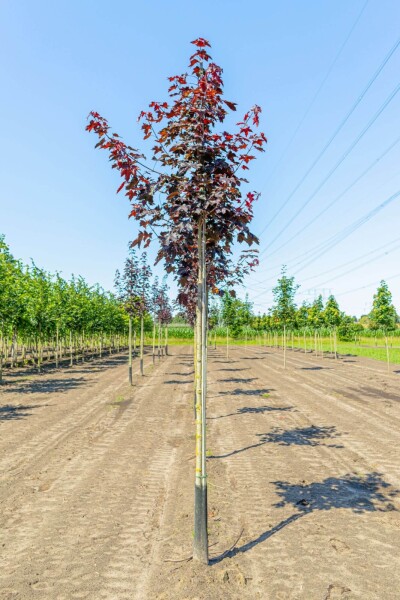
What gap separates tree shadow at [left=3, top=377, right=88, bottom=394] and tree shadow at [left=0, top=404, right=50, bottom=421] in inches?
146

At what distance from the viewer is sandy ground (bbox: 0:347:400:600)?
508 cm

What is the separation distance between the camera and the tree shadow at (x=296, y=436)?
37.1ft

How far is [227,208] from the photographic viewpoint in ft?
18.6

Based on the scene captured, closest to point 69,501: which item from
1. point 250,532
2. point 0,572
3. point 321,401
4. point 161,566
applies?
point 0,572

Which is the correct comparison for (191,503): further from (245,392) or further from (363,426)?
(245,392)

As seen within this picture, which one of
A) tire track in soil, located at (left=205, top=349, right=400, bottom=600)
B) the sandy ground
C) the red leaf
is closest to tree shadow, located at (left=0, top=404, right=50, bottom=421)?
the sandy ground

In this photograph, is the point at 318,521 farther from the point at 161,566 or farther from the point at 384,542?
the point at 161,566

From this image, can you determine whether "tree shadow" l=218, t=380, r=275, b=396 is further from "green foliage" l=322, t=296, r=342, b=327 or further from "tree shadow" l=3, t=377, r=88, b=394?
"green foliage" l=322, t=296, r=342, b=327

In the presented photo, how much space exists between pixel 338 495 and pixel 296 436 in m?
4.33

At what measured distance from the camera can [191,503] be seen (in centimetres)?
741

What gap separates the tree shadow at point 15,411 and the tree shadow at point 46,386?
3712mm

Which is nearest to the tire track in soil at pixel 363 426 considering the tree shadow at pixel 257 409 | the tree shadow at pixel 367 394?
the tree shadow at pixel 367 394

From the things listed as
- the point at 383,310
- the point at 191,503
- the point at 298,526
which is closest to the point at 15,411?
the point at 191,503

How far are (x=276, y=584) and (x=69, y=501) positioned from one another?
416 cm
